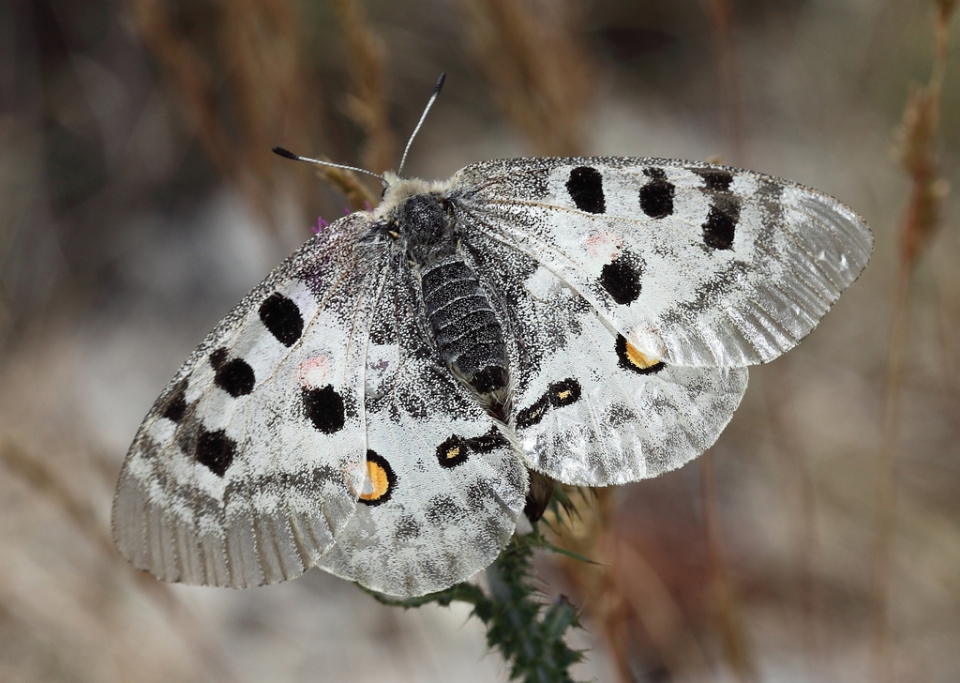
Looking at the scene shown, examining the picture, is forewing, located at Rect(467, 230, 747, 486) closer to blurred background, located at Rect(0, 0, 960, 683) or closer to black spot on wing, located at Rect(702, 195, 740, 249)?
black spot on wing, located at Rect(702, 195, 740, 249)

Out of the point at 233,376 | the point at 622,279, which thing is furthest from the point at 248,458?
the point at 622,279

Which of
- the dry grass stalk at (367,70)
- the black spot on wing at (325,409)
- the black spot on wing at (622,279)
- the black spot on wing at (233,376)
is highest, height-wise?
the dry grass stalk at (367,70)

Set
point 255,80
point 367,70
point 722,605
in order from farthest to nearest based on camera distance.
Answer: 1. point 255,80
2. point 367,70
3. point 722,605

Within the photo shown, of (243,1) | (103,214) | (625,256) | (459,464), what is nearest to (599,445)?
(459,464)

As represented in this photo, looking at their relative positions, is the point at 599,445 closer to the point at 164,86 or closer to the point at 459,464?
the point at 459,464

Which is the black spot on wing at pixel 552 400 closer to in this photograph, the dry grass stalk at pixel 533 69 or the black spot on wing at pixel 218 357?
the black spot on wing at pixel 218 357

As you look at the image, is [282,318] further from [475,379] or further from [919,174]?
[919,174]

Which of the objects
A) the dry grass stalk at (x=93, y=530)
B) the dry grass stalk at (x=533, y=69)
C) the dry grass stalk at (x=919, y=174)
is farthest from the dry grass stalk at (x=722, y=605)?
the dry grass stalk at (x=93, y=530)
